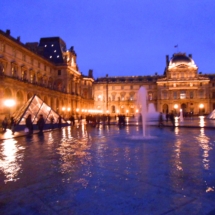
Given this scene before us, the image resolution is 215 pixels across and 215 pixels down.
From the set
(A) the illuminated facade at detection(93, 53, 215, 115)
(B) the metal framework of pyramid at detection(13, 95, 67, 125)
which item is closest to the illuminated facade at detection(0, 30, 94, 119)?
(B) the metal framework of pyramid at detection(13, 95, 67, 125)

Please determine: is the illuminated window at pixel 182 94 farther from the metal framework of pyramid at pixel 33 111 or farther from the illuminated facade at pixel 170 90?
the metal framework of pyramid at pixel 33 111

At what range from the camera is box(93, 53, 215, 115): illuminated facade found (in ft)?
277

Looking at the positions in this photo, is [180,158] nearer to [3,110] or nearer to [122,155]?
[122,155]

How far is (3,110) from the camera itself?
31.7m

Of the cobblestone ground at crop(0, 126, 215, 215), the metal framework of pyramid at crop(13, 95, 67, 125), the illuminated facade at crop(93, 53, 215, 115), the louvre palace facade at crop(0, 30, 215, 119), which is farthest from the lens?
the illuminated facade at crop(93, 53, 215, 115)

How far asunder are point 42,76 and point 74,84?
1413cm

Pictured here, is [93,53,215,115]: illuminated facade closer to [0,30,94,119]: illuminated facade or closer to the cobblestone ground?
[0,30,94,119]: illuminated facade

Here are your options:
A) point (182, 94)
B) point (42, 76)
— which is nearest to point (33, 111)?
point (42, 76)

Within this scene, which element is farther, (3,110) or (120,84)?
(120,84)

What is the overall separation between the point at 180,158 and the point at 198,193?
3.55m

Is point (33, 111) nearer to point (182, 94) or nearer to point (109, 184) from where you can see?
point (109, 184)

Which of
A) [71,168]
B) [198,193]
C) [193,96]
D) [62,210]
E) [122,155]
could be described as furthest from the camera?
[193,96]

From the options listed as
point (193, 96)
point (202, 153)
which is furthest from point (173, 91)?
point (202, 153)

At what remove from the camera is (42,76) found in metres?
46.8
